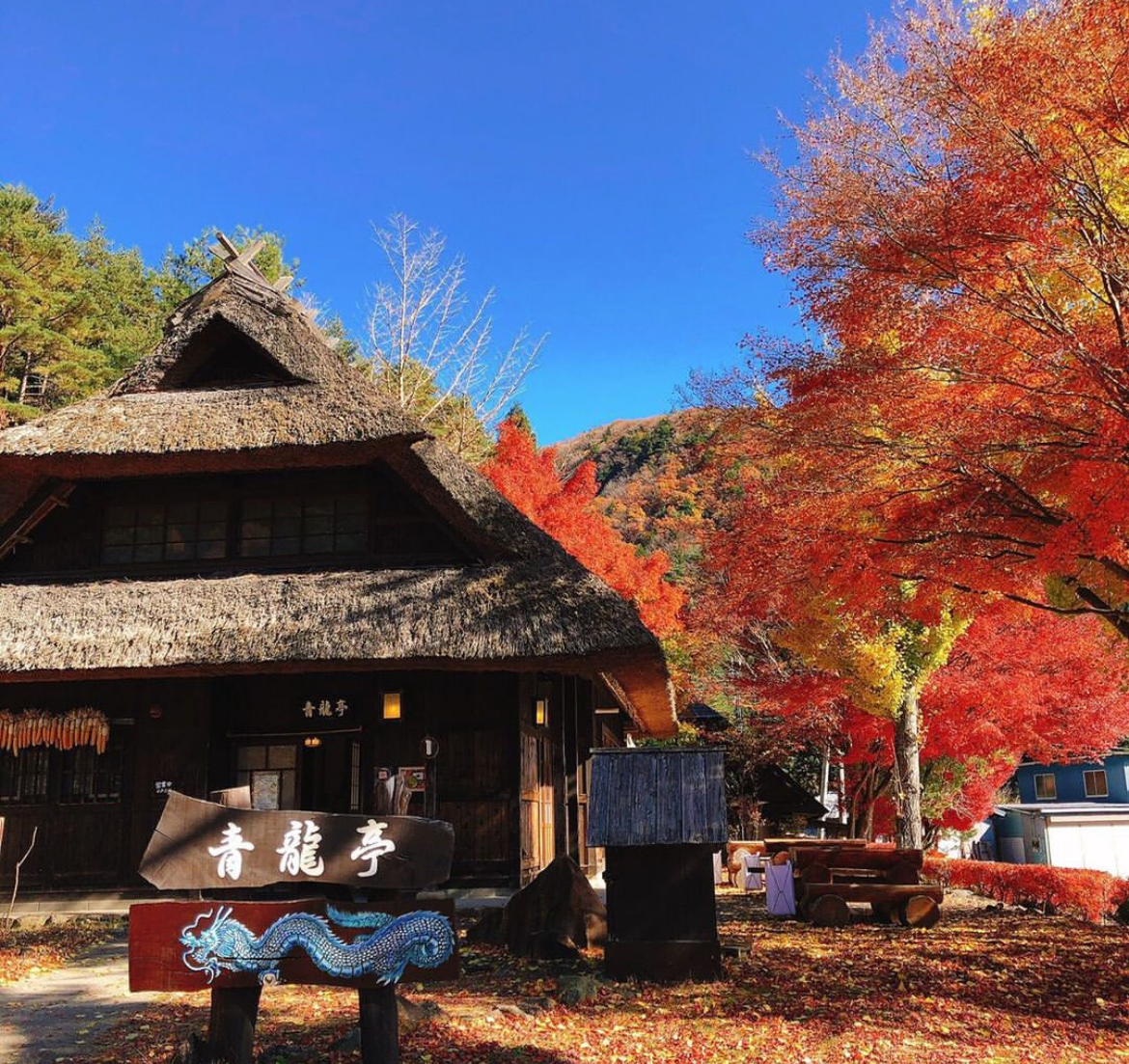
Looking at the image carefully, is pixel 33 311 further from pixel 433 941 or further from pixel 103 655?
pixel 433 941

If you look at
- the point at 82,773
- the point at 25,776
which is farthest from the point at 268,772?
the point at 25,776

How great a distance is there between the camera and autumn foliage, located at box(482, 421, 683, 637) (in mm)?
27406

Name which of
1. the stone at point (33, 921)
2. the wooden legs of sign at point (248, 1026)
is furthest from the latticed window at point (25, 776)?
the wooden legs of sign at point (248, 1026)

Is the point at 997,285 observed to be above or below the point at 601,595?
above

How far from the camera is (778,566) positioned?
1212cm

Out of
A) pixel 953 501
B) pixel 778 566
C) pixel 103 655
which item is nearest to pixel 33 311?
pixel 103 655

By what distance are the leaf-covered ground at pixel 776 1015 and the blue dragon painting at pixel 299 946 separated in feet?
4.19

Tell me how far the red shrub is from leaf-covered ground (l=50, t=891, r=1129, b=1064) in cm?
452

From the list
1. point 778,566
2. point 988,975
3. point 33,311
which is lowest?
point 988,975

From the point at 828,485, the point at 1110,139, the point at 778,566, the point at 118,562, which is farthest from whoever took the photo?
the point at 118,562

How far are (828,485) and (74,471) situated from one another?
418 inches

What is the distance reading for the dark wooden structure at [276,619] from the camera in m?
12.5

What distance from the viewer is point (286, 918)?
5.65m

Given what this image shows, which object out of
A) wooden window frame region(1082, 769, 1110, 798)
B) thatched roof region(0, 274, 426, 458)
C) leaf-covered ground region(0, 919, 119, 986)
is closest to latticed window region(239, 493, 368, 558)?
thatched roof region(0, 274, 426, 458)
